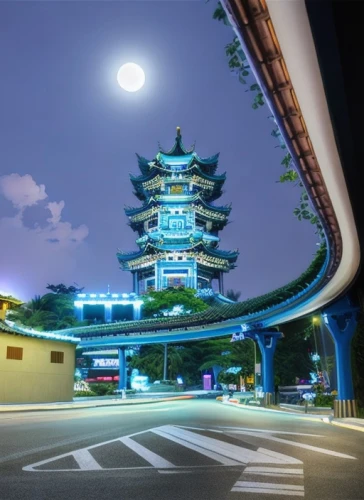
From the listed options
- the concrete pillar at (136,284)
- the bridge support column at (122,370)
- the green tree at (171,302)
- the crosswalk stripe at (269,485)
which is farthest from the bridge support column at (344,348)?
the concrete pillar at (136,284)

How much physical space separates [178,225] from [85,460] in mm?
94169

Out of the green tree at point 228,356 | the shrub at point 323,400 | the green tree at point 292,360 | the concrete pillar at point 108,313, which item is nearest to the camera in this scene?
the shrub at point 323,400

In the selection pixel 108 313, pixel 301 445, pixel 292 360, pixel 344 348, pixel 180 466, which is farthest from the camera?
pixel 108 313

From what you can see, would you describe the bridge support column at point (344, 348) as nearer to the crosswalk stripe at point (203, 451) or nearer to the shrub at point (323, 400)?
the crosswalk stripe at point (203, 451)

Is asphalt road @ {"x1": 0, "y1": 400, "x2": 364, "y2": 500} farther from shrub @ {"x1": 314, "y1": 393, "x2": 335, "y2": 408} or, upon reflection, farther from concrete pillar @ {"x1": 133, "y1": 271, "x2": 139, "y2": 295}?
concrete pillar @ {"x1": 133, "y1": 271, "x2": 139, "y2": 295}

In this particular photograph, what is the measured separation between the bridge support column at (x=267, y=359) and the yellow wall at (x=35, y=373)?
44.6 feet

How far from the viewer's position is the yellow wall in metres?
33.1

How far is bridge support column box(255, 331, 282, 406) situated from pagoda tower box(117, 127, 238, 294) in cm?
5914

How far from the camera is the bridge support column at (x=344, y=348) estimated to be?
73.8 feet

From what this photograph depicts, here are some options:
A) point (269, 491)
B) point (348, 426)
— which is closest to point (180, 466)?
point (269, 491)

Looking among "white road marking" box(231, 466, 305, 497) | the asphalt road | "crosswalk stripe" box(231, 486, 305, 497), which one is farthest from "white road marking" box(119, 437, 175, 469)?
"crosswalk stripe" box(231, 486, 305, 497)

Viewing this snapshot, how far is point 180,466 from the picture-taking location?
8.66 metres

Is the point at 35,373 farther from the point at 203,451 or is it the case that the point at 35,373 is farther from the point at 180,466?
the point at 180,466

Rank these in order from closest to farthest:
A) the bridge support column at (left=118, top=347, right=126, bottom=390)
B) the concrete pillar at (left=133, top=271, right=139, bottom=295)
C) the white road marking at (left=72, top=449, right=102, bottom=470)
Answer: the white road marking at (left=72, top=449, right=102, bottom=470) < the bridge support column at (left=118, top=347, right=126, bottom=390) < the concrete pillar at (left=133, top=271, right=139, bottom=295)
